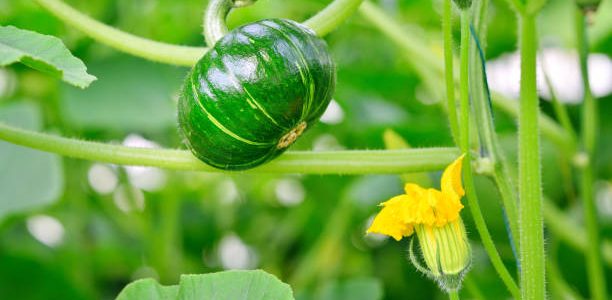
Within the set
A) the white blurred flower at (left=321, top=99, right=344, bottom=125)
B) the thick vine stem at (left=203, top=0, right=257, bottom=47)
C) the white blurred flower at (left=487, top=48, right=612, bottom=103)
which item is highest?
the thick vine stem at (left=203, top=0, right=257, bottom=47)

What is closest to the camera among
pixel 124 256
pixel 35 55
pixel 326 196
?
pixel 35 55

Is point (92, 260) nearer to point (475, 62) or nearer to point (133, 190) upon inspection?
point (133, 190)

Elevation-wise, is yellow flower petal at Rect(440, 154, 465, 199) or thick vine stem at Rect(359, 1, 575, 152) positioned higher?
yellow flower petal at Rect(440, 154, 465, 199)

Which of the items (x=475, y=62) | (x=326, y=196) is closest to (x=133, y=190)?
(x=326, y=196)

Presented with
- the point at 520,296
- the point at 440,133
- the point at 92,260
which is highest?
the point at 520,296

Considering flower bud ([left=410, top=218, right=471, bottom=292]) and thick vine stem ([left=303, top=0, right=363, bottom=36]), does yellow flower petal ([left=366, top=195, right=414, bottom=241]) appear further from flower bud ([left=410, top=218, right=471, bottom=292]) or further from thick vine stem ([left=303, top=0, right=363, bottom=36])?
thick vine stem ([left=303, top=0, right=363, bottom=36])

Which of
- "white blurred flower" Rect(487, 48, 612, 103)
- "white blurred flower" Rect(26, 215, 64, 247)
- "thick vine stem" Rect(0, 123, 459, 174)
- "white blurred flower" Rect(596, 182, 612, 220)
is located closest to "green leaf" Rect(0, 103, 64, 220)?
"thick vine stem" Rect(0, 123, 459, 174)
